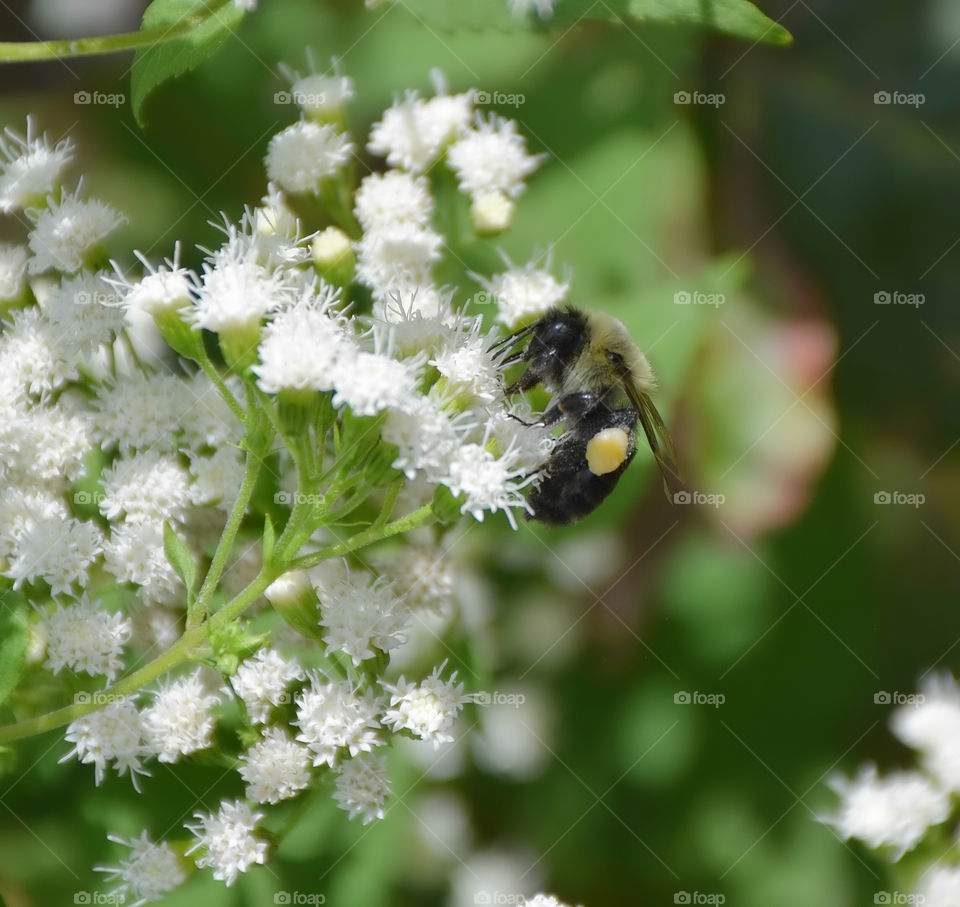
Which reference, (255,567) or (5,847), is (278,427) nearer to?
(255,567)

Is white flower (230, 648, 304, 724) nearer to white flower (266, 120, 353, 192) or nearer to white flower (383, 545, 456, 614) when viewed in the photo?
white flower (383, 545, 456, 614)

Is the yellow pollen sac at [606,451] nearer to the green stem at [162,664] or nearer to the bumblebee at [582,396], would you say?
the bumblebee at [582,396]

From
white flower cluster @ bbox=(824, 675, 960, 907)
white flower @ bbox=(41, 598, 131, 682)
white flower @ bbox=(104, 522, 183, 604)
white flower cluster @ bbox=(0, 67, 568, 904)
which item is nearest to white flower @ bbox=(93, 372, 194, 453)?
white flower cluster @ bbox=(0, 67, 568, 904)

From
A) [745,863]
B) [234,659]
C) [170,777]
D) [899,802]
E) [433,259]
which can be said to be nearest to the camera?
[234,659]

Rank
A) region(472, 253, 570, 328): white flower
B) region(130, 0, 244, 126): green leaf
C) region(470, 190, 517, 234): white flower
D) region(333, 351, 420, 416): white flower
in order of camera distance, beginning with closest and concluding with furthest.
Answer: region(333, 351, 420, 416): white flower, region(130, 0, 244, 126): green leaf, region(472, 253, 570, 328): white flower, region(470, 190, 517, 234): white flower

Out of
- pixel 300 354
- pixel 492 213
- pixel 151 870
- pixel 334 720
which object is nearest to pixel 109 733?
pixel 151 870

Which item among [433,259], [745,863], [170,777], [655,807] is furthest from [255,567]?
[745,863]

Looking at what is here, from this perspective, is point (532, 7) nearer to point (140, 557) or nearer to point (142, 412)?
point (142, 412)
